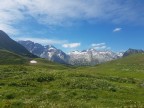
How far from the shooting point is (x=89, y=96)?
3994 cm

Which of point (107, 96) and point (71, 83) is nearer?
point (107, 96)

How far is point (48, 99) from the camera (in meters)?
36.8

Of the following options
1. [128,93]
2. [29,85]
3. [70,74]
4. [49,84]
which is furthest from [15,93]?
[70,74]

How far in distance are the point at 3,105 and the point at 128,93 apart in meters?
23.4

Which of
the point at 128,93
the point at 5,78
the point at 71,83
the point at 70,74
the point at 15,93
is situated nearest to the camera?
the point at 15,93

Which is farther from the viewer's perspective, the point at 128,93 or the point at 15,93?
the point at 128,93

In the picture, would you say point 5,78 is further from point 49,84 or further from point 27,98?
point 27,98

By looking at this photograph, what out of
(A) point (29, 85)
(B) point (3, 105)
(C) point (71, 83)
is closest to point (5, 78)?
(A) point (29, 85)

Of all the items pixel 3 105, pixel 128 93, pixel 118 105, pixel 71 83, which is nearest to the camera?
pixel 3 105

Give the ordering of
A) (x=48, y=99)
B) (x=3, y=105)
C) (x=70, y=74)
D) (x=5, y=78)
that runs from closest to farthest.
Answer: (x=3, y=105) < (x=48, y=99) < (x=5, y=78) < (x=70, y=74)

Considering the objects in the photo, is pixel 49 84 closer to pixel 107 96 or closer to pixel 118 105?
pixel 107 96

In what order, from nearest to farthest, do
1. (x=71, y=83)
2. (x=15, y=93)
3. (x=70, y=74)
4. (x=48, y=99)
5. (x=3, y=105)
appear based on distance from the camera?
(x=3, y=105) → (x=48, y=99) → (x=15, y=93) → (x=71, y=83) → (x=70, y=74)

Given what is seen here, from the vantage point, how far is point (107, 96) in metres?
41.6

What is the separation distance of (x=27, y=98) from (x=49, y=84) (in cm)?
1366
